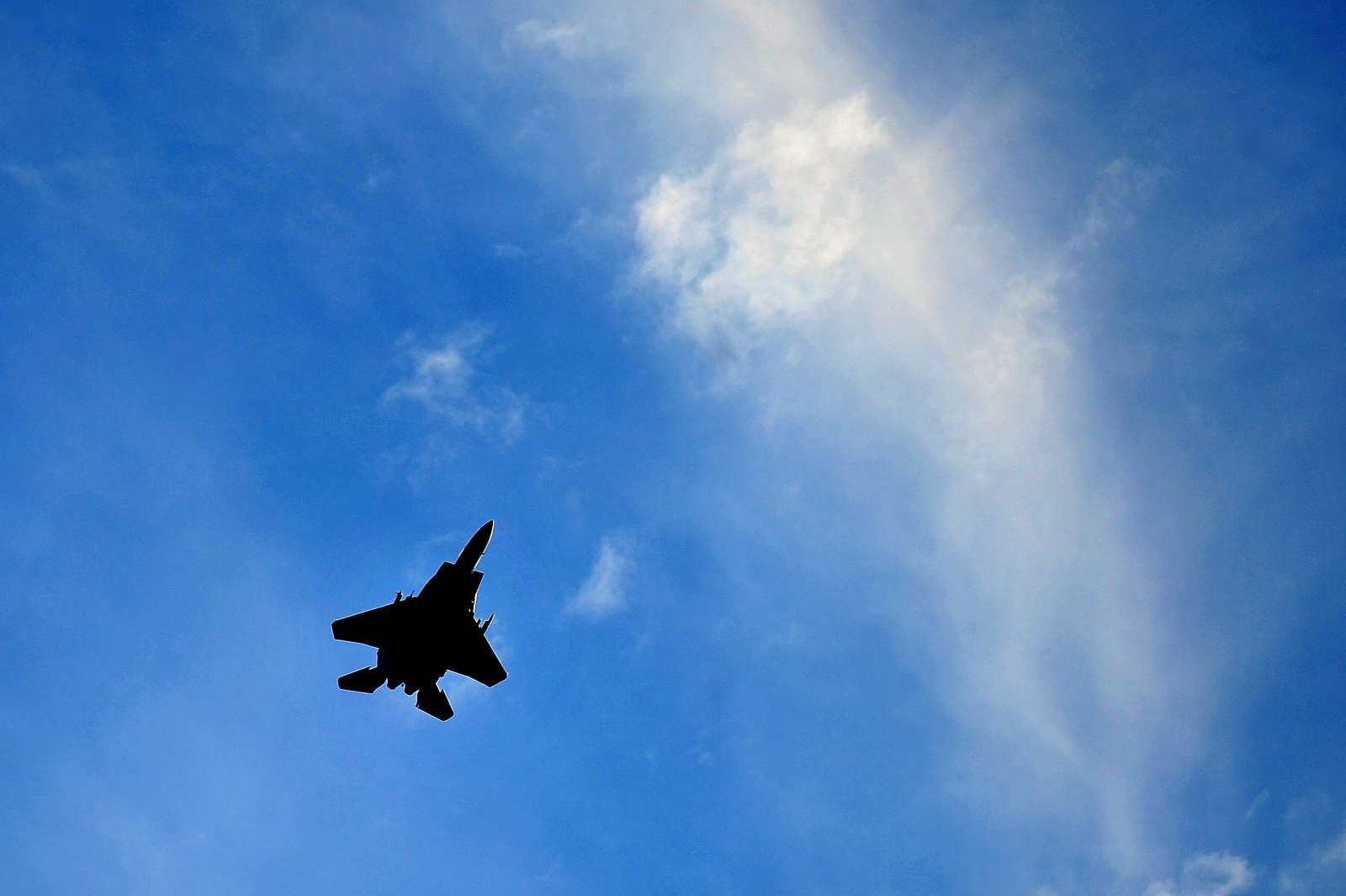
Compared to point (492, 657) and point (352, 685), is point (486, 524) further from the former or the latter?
point (352, 685)

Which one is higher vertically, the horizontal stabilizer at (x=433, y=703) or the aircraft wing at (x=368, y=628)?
the aircraft wing at (x=368, y=628)

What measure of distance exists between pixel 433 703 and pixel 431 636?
653cm

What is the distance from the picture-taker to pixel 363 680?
72750 millimetres

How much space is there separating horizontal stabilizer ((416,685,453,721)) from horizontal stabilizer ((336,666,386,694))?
126 inches

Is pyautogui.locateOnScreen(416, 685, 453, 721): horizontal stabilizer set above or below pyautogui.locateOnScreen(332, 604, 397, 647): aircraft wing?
below

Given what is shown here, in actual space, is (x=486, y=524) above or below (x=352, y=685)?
above

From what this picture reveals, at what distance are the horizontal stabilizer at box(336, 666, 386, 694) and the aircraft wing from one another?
2118 mm

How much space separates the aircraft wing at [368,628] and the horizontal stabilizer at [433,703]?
16.6ft

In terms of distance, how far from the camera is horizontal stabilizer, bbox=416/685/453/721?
7369 centimetres

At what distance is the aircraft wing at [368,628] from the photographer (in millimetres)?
72000

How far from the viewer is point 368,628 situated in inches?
Answer: 2852

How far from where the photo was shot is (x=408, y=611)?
70.5 metres

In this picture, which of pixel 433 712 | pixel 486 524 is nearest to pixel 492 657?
pixel 433 712

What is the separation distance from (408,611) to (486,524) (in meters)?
8.33
